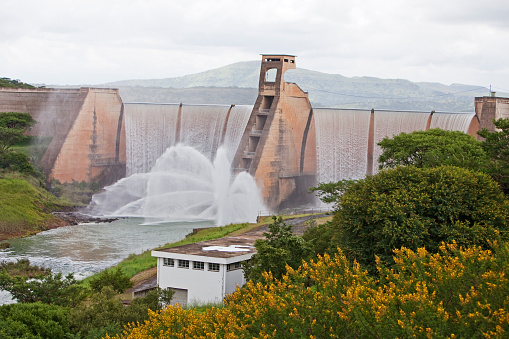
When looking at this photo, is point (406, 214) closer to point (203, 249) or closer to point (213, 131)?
point (203, 249)

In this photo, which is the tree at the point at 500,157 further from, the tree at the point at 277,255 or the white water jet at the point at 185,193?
the white water jet at the point at 185,193

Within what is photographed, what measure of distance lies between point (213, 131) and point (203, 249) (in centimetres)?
3353

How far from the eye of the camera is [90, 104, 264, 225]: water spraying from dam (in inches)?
2155

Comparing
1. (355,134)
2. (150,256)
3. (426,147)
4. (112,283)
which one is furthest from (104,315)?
(355,134)

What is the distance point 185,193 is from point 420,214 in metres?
37.3

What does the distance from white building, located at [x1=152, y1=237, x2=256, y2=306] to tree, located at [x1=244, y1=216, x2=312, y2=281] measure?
1.61m

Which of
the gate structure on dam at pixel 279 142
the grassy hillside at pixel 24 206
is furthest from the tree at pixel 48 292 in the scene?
the gate structure on dam at pixel 279 142

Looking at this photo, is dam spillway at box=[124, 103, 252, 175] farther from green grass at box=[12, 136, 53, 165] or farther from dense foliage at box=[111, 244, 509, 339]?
dense foliage at box=[111, 244, 509, 339]

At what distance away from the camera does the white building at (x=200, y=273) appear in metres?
27.1

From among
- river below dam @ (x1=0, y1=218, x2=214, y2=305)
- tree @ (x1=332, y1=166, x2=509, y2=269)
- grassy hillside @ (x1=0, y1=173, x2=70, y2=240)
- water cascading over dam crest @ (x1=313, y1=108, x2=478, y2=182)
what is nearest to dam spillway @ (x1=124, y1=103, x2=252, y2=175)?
water cascading over dam crest @ (x1=313, y1=108, x2=478, y2=182)

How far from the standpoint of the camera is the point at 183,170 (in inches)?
2410

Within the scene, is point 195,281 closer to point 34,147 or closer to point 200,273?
point 200,273

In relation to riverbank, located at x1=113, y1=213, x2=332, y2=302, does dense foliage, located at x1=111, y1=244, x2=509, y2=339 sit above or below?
above

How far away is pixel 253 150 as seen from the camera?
187 feet
